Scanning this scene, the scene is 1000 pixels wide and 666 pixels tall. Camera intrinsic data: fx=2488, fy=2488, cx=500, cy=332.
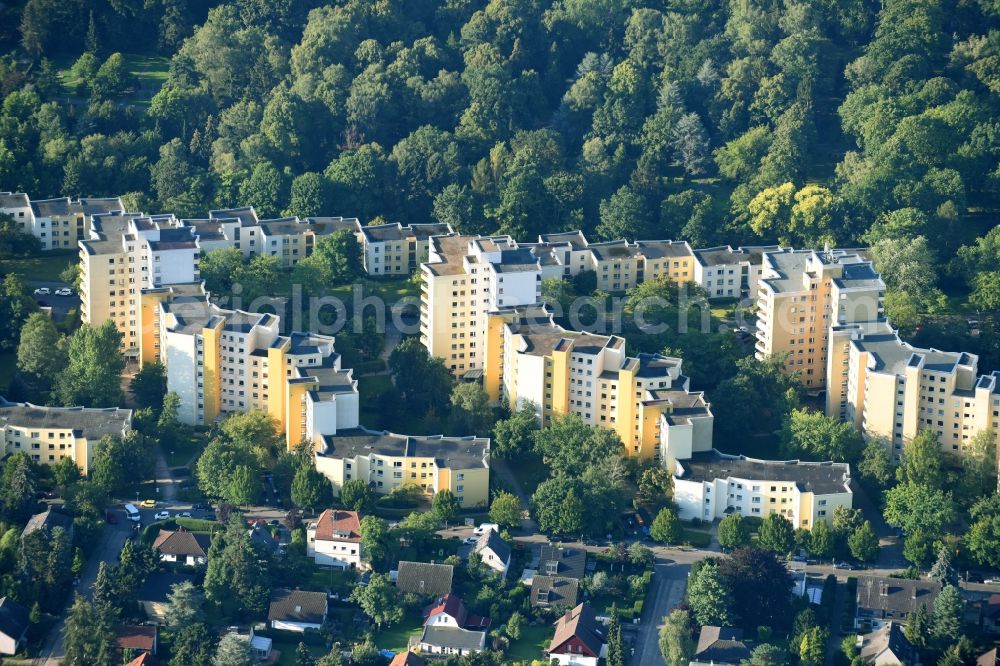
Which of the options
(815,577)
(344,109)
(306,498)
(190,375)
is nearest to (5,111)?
(344,109)

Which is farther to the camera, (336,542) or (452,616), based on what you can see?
(336,542)

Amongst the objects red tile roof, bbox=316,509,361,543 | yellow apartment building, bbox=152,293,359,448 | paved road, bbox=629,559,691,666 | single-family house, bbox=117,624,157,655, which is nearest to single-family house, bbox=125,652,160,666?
single-family house, bbox=117,624,157,655

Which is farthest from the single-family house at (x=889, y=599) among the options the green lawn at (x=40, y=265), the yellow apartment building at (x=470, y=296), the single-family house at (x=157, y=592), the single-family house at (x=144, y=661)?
the green lawn at (x=40, y=265)

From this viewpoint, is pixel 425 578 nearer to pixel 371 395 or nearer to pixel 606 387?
pixel 606 387

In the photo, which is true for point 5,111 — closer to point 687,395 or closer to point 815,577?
point 687,395

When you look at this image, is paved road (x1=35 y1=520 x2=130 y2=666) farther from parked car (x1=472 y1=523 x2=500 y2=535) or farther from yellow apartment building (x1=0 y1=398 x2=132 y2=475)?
parked car (x1=472 y1=523 x2=500 y2=535)

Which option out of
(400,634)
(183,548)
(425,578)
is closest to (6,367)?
(183,548)

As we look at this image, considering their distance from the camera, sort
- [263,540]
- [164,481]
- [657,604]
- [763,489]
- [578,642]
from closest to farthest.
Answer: [578,642] → [657,604] → [263,540] → [763,489] → [164,481]

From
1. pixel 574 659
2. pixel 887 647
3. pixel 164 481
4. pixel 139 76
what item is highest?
pixel 139 76
